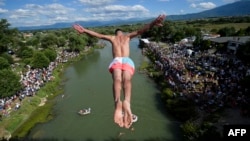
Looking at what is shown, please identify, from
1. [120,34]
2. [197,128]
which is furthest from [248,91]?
[120,34]

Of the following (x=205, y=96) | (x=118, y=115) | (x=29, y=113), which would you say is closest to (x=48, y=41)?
(x=29, y=113)

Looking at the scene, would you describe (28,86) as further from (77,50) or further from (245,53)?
(77,50)

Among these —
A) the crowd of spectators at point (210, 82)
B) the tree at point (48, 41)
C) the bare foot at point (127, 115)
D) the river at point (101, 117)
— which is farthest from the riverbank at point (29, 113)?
the tree at point (48, 41)

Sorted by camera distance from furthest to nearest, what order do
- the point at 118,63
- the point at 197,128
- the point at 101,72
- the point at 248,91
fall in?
1. the point at 101,72
2. the point at 248,91
3. the point at 197,128
4. the point at 118,63

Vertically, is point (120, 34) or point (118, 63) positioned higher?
point (120, 34)

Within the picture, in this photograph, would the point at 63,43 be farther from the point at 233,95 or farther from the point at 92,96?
the point at 233,95
